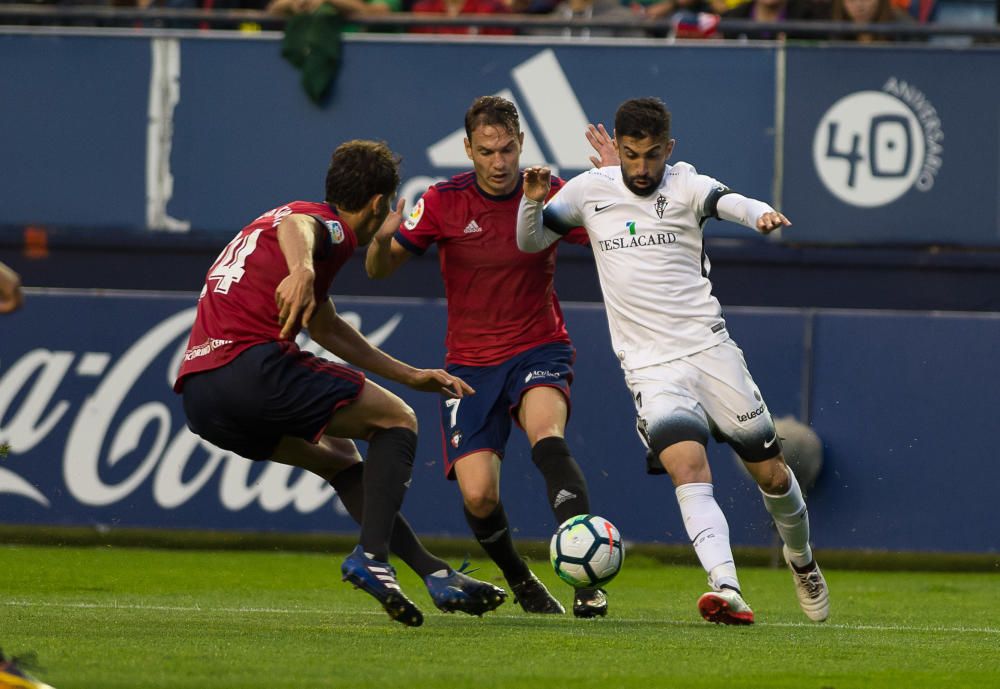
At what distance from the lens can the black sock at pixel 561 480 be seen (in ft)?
22.8

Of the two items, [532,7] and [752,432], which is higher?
[532,7]

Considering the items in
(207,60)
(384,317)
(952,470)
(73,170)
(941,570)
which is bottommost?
(941,570)

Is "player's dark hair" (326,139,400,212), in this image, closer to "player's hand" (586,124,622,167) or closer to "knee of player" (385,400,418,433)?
"knee of player" (385,400,418,433)

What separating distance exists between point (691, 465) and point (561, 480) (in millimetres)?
594

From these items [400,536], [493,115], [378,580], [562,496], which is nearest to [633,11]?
[493,115]

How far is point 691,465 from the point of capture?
265 inches

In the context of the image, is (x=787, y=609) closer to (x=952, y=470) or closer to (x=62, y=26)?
(x=952, y=470)

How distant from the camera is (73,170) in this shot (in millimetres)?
12297

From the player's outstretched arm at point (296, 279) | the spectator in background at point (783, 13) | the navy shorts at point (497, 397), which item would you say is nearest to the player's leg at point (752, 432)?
the navy shorts at point (497, 397)

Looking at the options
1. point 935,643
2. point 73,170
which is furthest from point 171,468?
point 935,643

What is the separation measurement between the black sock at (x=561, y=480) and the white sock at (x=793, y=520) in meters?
0.80

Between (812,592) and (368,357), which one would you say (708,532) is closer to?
(812,592)

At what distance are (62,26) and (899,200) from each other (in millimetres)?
6223

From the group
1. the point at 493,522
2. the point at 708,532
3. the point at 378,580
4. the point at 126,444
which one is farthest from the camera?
the point at 126,444
